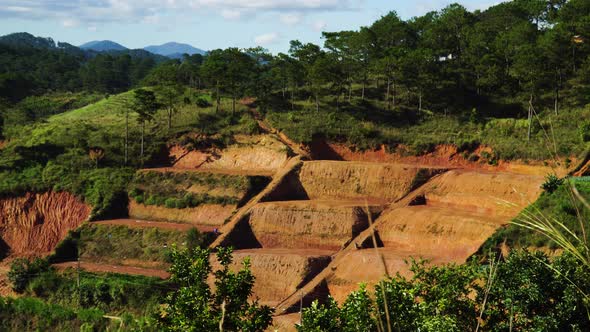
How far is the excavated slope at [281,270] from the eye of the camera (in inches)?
1252

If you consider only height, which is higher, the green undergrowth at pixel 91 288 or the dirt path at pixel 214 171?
the dirt path at pixel 214 171

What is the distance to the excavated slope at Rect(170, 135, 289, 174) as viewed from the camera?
4362cm

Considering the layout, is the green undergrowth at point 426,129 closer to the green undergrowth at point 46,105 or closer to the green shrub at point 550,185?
the green shrub at point 550,185

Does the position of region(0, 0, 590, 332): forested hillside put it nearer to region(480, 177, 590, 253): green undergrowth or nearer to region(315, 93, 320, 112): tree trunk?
region(480, 177, 590, 253): green undergrowth

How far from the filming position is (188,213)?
133ft

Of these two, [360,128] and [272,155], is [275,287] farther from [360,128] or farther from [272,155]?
[360,128]

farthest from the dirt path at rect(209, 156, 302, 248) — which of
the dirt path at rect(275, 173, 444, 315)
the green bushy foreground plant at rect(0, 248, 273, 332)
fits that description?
the dirt path at rect(275, 173, 444, 315)

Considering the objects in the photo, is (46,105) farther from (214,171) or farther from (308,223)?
(308,223)

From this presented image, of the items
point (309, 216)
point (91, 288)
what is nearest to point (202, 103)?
point (309, 216)

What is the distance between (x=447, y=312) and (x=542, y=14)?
54.8 meters

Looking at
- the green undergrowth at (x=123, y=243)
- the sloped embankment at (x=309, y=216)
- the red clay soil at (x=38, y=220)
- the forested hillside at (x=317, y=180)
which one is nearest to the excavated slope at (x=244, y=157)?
the forested hillside at (x=317, y=180)

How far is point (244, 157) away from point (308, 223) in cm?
1096

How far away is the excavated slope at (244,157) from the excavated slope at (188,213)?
4667mm

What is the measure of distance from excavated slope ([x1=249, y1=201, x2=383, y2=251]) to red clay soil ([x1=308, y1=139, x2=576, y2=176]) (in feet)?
26.0
